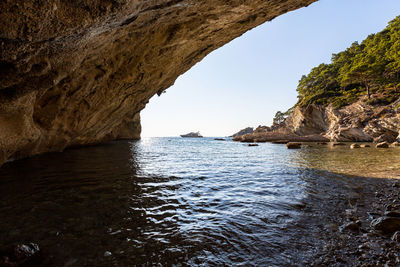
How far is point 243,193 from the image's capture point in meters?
5.47

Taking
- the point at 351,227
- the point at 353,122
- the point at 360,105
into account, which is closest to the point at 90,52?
the point at 351,227

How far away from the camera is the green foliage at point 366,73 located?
3538 cm

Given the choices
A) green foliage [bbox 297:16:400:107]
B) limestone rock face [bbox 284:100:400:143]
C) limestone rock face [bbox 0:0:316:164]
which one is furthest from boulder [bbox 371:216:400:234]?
green foliage [bbox 297:16:400:107]

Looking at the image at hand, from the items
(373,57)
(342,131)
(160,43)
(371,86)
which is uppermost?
(373,57)

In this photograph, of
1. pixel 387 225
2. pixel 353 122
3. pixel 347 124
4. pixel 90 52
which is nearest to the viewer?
pixel 387 225

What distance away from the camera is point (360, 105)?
3534 centimetres

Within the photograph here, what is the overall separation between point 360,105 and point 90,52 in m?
45.3

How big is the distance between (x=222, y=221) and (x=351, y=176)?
20.8ft

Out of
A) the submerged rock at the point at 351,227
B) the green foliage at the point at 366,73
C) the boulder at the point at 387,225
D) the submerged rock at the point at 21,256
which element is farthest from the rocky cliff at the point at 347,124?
the submerged rock at the point at 21,256

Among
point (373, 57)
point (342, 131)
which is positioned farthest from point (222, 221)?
point (373, 57)

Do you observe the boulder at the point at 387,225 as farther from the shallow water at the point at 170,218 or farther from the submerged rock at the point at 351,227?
the shallow water at the point at 170,218

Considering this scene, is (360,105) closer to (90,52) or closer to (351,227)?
(351,227)

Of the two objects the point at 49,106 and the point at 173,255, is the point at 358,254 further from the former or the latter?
the point at 49,106

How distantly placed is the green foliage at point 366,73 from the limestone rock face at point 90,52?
130 feet
